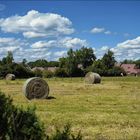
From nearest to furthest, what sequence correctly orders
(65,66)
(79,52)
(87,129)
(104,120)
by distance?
1. (87,129)
2. (104,120)
3. (65,66)
4. (79,52)

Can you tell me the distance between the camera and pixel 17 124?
558cm

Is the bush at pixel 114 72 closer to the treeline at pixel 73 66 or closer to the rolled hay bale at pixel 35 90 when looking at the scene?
the treeline at pixel 73 66

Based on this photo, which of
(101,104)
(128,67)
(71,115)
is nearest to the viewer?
(71,115)

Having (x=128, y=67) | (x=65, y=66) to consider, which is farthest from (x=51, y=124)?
(x=128, y=67)

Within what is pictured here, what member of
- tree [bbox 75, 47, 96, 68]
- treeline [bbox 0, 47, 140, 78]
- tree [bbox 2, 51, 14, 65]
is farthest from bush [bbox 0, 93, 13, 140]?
tree [bbox 75, 47, 96, 68]

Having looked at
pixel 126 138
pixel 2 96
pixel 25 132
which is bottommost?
pixel 126 138

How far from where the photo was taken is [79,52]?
112 meters

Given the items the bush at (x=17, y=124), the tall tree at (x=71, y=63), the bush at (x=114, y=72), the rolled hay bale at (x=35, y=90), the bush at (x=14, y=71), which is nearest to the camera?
the bush at (x=17, y=124)

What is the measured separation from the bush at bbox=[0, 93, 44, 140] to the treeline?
239ft

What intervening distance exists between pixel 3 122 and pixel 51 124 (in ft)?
29.1

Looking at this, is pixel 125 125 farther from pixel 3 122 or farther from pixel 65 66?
pixel 65 66

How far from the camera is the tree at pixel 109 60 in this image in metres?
100

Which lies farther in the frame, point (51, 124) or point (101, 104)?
point (101, 104)

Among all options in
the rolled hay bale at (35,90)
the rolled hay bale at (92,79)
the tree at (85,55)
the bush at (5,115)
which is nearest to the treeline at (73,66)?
the tree at (85,55)
